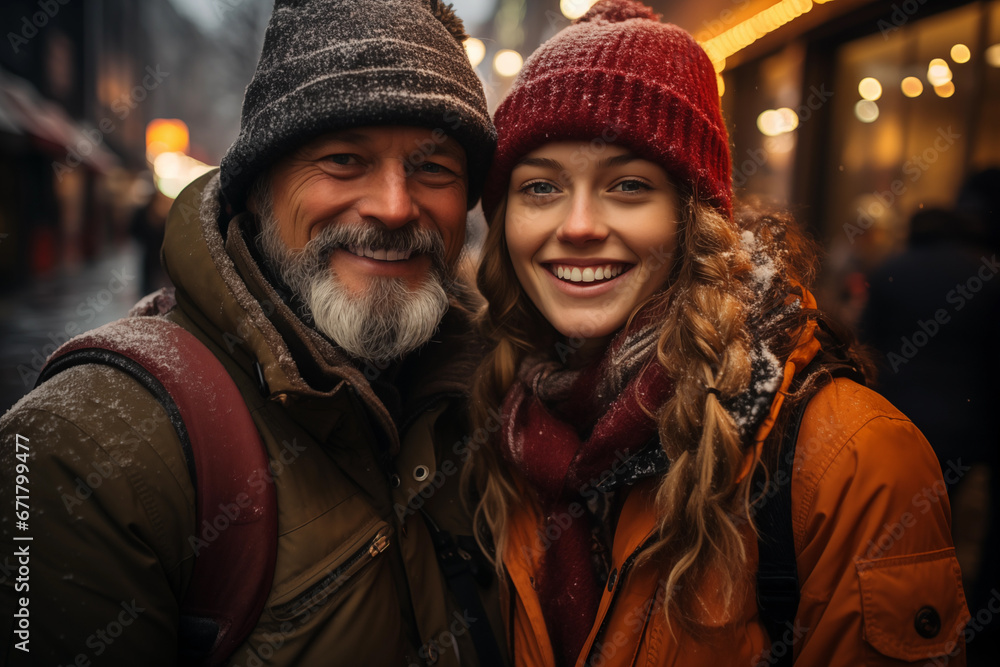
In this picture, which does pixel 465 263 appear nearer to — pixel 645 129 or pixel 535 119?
pixel 535 119

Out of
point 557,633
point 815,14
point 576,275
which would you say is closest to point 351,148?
point 576,275

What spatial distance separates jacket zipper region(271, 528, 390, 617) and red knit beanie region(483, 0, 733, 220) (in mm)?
1260

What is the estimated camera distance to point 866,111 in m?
4.89

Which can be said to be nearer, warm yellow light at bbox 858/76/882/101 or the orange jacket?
the orange jacket

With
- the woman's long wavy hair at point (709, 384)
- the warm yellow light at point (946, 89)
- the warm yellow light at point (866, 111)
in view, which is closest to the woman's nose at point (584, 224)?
the woman's long wavy hair at point (709, 384)

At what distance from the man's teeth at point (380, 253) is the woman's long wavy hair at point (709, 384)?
63 centimetres

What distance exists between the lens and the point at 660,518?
1.57 m

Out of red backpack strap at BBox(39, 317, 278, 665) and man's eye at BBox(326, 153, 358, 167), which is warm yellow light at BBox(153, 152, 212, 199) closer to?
man's eye at BBox(326, 153, 358, 167)

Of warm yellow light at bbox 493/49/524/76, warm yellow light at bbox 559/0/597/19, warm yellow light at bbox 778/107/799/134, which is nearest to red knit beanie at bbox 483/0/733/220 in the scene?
warm yellow light at bbox 778/107/799/134

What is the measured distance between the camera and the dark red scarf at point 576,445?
1.68 meters

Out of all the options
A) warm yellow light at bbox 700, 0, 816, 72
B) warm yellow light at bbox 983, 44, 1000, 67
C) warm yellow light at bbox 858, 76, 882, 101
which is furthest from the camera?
warm yellow light at bbox 700, 0, 816, 72

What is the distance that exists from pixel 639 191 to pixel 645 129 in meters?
0.18

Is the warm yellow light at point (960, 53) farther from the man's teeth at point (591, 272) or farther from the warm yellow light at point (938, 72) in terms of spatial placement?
the man's teeth at point (591, 272)

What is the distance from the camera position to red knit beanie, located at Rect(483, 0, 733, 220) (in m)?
1.78
